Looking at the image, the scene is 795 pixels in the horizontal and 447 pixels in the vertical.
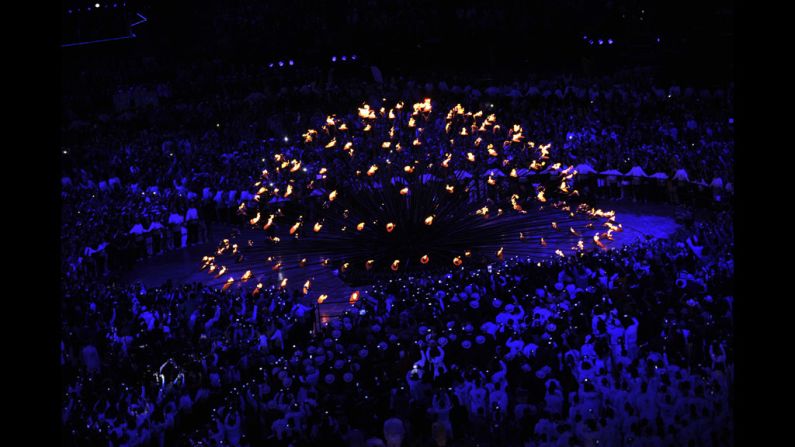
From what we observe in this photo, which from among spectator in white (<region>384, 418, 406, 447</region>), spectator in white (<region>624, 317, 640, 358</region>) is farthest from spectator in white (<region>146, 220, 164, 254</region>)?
spectator in white (<region>624, 317, 640, 358</region>)

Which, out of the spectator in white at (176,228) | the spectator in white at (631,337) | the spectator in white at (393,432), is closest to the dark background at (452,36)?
the spectator in white at (176,228)

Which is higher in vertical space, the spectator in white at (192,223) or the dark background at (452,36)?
the dark background at (452,36)

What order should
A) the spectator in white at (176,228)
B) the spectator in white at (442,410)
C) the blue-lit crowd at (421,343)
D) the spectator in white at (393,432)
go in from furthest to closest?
the spectator in white at (176,228), the spectator in white at (442,410), the blue-lit crowd at (421,343), the spectator in white at (393,432)

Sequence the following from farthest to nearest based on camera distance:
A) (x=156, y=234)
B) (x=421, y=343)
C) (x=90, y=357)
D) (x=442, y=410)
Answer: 1. (x=156, y=234)
2. (x=90, y=357)
3. (x=421, y=343)
4. (x=442, y=410)

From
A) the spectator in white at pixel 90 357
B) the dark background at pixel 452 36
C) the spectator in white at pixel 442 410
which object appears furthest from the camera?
the dark background at pixel 452 36

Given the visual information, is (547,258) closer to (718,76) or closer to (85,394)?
(85,394)

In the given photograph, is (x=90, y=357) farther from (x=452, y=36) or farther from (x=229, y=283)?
(x=452, y=36)

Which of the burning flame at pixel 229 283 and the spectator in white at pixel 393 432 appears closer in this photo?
the spectator in white at pixel 393 432

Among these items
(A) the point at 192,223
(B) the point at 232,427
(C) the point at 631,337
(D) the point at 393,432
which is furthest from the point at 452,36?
(D) the point at 393,432

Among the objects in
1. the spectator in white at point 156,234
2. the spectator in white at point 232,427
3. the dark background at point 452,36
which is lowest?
the spectator in white at point 232,427

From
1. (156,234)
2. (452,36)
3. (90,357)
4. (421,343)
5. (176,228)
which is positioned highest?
(452,36)

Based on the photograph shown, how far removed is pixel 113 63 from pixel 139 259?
16.5 metres

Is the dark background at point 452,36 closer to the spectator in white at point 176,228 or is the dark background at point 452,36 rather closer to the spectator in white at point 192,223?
the spectator in white at point 192,223

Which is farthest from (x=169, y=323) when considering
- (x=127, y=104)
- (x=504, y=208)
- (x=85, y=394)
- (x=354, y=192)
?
(x=127, y=104)
